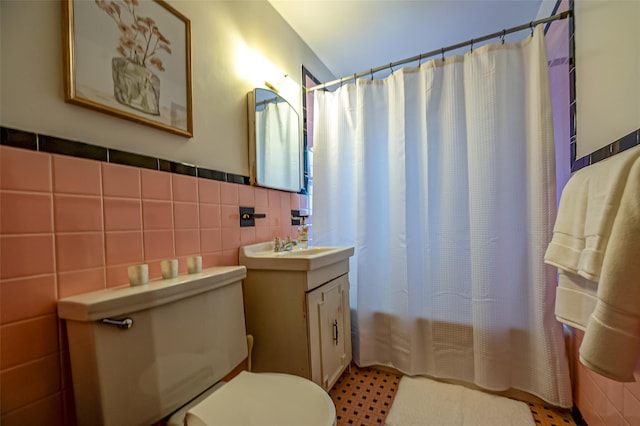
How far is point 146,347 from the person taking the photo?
743 mm

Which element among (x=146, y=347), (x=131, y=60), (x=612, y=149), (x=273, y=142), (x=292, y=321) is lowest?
(x=292, y=321)

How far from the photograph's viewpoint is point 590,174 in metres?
0.84

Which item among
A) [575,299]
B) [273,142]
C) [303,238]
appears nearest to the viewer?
[575,299]

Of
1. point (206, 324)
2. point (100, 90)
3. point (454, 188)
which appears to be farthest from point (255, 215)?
point (454, 188)

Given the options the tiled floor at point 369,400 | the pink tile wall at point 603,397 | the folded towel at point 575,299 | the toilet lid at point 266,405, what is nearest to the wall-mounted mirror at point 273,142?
the toilet lid at point 266,405

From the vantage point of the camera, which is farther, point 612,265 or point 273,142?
point 273,142

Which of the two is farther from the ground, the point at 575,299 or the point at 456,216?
the point at 456,216

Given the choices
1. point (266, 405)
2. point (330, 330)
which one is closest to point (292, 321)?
point (330, 330)

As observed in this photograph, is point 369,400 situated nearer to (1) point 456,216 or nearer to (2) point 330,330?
(2) point 330,330

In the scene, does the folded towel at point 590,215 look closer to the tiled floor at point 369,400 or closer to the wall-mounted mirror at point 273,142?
the tiled floor at point 369,400

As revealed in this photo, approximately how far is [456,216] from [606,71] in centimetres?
81

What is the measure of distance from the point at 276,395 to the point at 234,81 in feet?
4.62

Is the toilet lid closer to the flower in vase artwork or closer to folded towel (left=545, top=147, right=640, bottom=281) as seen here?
folded towel (left=545, top=147, right=640, bottom=281)

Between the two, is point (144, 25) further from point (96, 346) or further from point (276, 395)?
point (276, 395)
